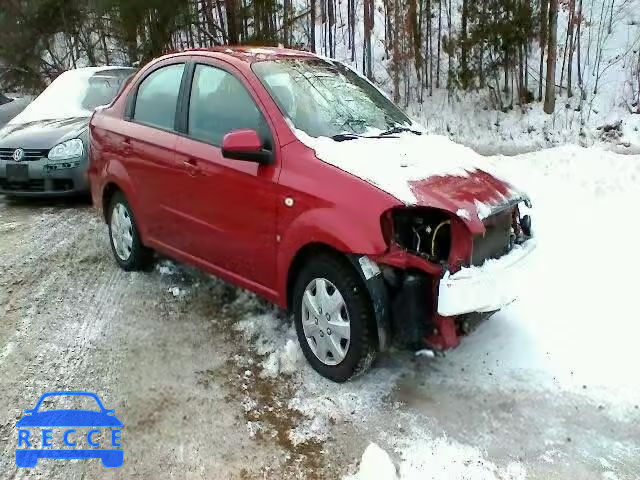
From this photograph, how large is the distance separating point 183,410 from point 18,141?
5.45 metres

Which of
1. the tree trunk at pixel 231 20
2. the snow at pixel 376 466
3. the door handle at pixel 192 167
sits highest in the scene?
the tree trunk at pixel 231 20

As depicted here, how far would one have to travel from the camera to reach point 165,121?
4.54 m

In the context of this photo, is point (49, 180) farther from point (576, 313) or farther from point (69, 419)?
point (576, 313)

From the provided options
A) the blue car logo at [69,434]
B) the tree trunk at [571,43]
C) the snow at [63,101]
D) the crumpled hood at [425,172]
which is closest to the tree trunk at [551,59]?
the tree trunk at [571,43]

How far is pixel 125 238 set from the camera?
525 centimetres

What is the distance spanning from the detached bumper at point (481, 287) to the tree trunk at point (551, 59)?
844cm

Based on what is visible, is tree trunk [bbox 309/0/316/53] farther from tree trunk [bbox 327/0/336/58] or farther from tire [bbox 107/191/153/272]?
tire [bbox 107/191/153/272]

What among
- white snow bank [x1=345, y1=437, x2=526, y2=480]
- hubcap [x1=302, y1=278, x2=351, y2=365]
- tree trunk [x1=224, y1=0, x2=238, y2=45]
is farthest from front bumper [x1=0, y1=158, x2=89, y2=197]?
tree trunk [x1=224, y1=0, x2=238, y2=45]

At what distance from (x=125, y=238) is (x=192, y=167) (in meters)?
1.42

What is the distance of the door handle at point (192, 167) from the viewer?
4.13m

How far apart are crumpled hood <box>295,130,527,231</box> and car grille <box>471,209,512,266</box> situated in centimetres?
8

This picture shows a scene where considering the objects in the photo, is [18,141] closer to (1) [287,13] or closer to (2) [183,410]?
(2) [183,410]

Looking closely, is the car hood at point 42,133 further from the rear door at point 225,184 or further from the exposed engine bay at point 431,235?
the exposed engine bay at point 431,235

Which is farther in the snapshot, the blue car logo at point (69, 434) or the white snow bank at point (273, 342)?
the white snow bank at point (273, 342)
